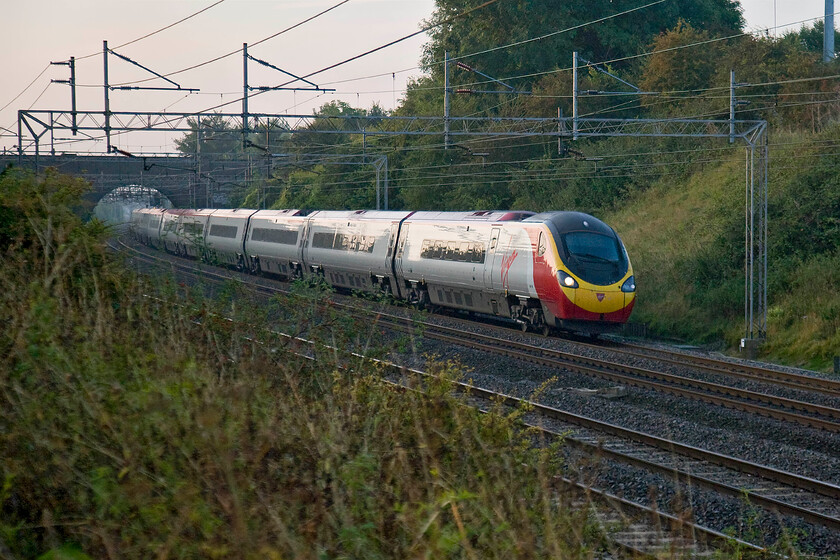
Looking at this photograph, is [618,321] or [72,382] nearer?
[72,382]

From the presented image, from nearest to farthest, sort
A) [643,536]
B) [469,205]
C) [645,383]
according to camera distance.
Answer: [643,536] < [645,383] < [469,205]

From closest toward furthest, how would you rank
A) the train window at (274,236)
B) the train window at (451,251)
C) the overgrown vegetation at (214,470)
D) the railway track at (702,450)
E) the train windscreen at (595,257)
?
the overgrown vegetation at (214,470) → the railway track at (702,450) → the train windscreen at (595,257) → the train window at (451,251) → the train window at (274,236)

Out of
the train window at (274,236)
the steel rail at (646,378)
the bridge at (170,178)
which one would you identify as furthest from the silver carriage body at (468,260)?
the bridge at (170,178)

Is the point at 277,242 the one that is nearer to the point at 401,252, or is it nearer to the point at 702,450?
the point at 401,252

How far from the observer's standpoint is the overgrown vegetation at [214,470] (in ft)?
13.0

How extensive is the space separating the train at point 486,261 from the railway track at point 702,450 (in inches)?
93.6

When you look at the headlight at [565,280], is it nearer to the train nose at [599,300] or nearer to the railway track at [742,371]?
the train nose at [599,300]

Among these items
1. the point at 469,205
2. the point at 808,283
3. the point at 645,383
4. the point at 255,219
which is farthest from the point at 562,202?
the point at 645,383

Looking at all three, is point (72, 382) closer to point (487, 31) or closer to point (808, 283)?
point (808, 283)

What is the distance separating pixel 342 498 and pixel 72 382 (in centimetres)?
201

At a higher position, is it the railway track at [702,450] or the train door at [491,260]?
the train door at [491,260]

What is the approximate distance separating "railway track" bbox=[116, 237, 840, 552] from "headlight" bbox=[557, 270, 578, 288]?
2.01 metres

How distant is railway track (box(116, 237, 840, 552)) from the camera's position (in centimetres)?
879

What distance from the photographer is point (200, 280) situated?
9922 mm
